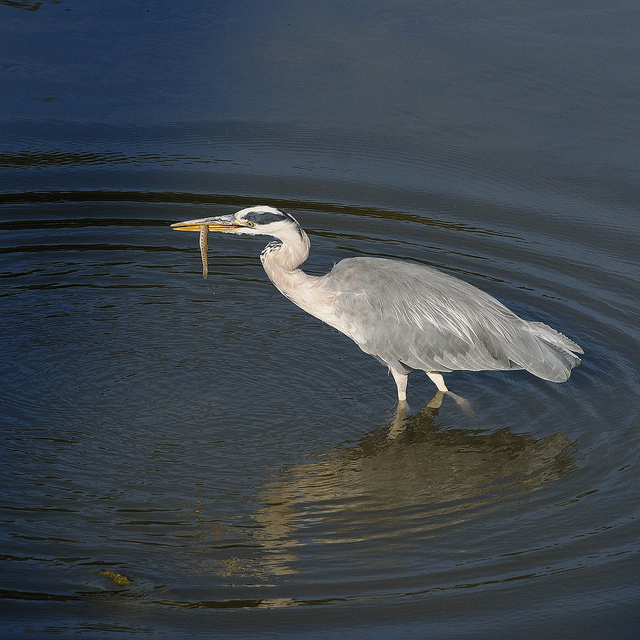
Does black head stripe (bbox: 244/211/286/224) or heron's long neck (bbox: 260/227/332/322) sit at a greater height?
black head stripe (bbox: 244/211/286/224)

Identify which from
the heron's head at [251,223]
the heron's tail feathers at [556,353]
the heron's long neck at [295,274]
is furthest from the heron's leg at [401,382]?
the heron's head at [251,223]

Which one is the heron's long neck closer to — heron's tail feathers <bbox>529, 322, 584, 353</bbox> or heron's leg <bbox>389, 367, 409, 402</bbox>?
heron's leg <bbox>389, 367, 409, 402</bbox>

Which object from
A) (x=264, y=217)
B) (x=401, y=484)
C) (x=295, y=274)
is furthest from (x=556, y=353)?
(x=264, y=217)

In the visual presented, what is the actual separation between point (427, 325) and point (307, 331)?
1.33m

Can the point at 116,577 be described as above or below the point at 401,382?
below

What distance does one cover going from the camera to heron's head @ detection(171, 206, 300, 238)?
26.0 feet

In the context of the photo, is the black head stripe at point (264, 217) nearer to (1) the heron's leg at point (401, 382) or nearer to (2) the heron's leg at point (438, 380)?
(1) the heron's leg at point (401, 382)

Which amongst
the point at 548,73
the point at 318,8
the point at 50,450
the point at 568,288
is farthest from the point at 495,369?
the point at 318,8

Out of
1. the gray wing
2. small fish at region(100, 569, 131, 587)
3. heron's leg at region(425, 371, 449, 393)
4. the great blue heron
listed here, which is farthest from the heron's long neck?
small fish at region(100, 569, 131, 587)

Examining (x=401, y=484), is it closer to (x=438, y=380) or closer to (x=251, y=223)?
(x=438, y=380)

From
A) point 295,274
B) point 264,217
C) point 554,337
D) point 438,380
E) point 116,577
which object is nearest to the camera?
point 116,577

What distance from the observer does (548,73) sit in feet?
41.9

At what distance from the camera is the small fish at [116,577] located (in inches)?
233

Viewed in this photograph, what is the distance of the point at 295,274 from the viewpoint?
827 centimetres
